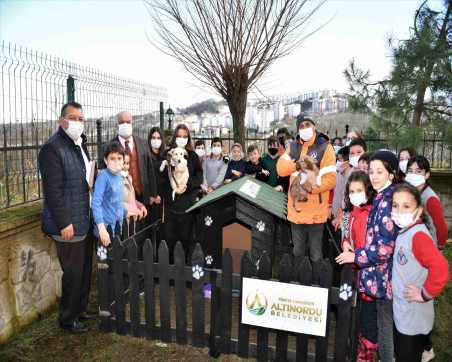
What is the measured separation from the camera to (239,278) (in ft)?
10.7

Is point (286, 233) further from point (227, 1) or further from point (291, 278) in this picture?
point (227, 1)

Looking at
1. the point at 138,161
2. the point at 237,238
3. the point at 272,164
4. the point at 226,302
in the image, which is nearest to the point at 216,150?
the point at 272,164

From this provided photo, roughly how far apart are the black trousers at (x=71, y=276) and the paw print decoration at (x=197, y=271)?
52.4 inches

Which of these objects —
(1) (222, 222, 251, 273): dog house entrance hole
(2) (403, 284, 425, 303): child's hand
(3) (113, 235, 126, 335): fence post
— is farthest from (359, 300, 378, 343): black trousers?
(1) (222, 222, 251, 273): dog house entrance hole

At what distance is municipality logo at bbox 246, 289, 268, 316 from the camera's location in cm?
315

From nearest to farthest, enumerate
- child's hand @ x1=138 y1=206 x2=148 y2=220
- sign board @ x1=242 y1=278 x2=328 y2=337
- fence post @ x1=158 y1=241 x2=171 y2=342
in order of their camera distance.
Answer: sign board @ x1=242 y1=278 x2=328 y2=337
fence post @ x1=158 y1=241 x2=171 y2=342
child's hand @ x1=138 y1=206 x2=148 y2=220

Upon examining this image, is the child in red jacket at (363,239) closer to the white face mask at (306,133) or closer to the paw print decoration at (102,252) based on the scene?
the white face mask at (306,133)

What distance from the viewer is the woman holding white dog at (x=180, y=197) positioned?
4.98 meters

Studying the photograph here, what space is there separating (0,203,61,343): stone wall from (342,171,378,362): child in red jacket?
3343mm

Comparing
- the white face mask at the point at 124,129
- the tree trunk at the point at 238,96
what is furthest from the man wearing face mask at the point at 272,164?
the white face mask at the point at 124,129

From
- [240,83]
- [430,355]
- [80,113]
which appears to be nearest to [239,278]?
[430,355]

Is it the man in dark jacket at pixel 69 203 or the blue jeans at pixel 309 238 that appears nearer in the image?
the man in dark jacket at pixel 69 203

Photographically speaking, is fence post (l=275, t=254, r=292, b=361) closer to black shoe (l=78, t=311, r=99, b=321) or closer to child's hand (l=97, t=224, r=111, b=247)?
child's hand (l=97, t=224, r=111, b=247)

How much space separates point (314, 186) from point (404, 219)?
1.48 m
